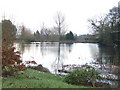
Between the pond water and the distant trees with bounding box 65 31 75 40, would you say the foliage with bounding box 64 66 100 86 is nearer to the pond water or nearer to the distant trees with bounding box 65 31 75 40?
the pond water

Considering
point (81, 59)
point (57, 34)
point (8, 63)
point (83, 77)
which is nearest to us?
point (8, 63)

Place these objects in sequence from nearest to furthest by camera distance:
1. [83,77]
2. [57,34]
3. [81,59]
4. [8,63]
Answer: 1. [8,63]
2. [83,77]
3. [81,59]
4. [57,34]

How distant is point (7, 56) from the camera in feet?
20.3

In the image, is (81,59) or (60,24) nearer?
(81,59)

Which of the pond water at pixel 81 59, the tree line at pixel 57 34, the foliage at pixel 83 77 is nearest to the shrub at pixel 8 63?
the foliage at pixel 83 77

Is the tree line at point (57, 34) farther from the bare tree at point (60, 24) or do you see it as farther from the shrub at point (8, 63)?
the shrub at point (8, 63)

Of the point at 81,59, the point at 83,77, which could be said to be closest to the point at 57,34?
the point at 81,59

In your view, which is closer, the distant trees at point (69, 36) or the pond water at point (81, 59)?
the pond water at point (81, 59)

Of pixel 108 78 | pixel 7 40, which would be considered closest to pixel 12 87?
pixel 7 40

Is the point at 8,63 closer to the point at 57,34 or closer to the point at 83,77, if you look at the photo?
the point at 83,77

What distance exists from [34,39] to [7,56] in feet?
189

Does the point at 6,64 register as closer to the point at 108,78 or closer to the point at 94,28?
the point at 108,78

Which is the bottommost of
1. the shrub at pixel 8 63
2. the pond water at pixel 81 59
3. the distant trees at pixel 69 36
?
the pond water at pixel 81 59

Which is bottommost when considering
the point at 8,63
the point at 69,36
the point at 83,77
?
the point at 83,77
